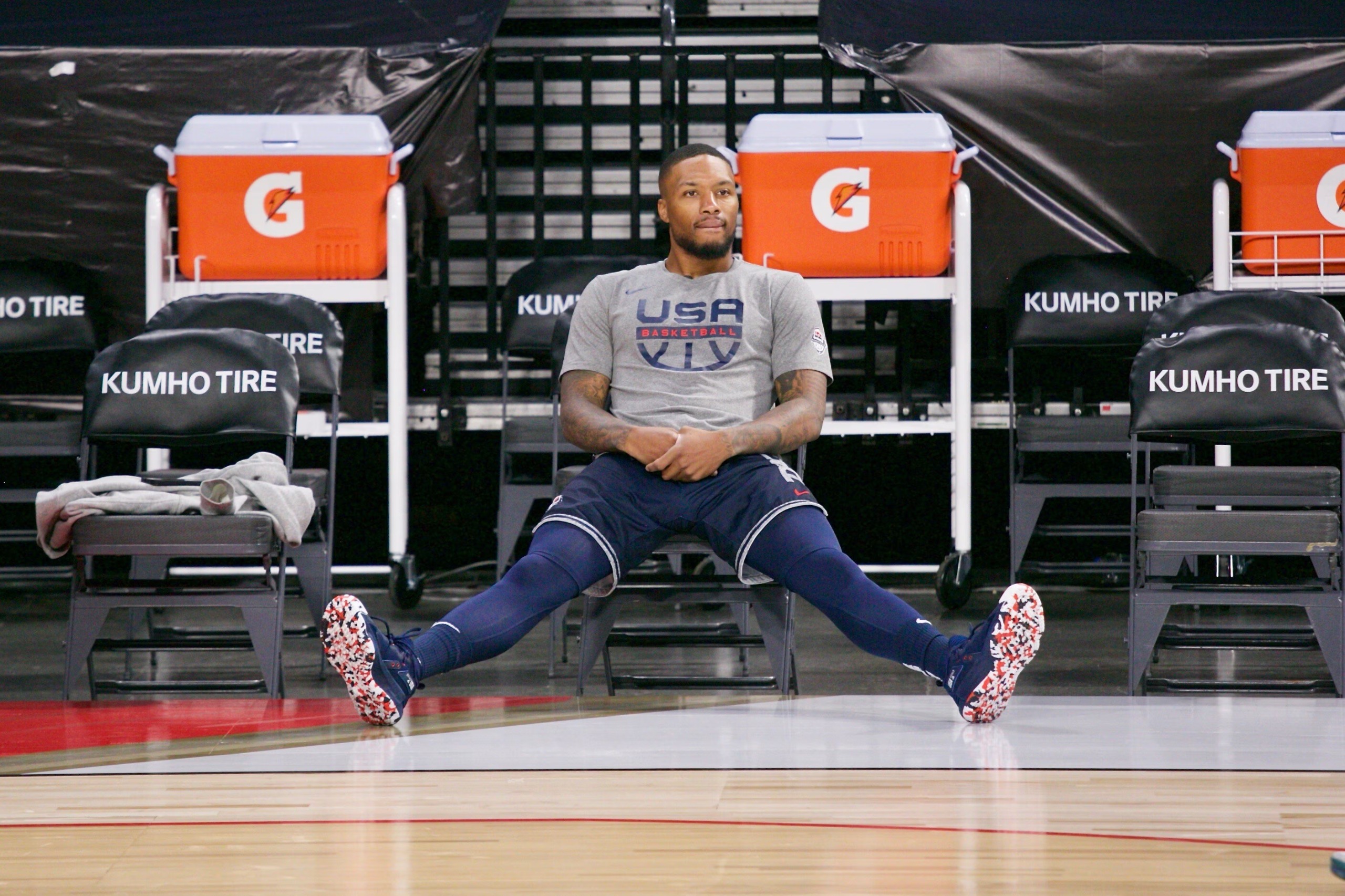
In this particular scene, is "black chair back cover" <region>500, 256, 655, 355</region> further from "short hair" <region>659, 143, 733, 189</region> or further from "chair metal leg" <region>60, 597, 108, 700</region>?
"chair metal leg" <region>60, 597, 108, 700</region>

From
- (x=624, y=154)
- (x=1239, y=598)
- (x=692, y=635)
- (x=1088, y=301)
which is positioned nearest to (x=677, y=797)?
(x=692, y=635)

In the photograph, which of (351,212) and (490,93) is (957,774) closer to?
(351,212)

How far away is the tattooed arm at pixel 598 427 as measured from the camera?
329 cm

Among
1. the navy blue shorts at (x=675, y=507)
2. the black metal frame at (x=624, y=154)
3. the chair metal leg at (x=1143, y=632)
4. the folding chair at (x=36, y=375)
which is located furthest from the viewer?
the black metal frame at (x=624, y=154)

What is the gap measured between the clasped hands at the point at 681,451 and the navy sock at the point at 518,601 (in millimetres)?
228

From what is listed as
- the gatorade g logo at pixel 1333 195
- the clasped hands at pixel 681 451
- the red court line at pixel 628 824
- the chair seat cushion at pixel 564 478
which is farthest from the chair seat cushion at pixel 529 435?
the red court line at pixel 628 824

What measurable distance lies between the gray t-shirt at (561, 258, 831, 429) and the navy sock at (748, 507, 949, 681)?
37cm

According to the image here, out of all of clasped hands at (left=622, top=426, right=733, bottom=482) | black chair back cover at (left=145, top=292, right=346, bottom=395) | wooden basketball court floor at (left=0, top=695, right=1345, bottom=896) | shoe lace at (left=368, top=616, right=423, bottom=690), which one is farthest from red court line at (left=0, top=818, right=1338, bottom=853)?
black chair back cover at (left=145, top=292, right=346, bottom=395)

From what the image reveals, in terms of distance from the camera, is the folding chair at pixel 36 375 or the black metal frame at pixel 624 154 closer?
the folding chair at pixel 36 375

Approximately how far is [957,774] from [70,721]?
167cm

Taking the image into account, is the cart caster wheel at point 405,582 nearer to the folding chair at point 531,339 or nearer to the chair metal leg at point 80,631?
the folding chair at point 531,339

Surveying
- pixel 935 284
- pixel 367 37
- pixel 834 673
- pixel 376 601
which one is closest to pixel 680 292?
pixel 834 673

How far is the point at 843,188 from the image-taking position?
534cm

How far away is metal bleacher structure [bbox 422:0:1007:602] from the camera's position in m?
6.25
